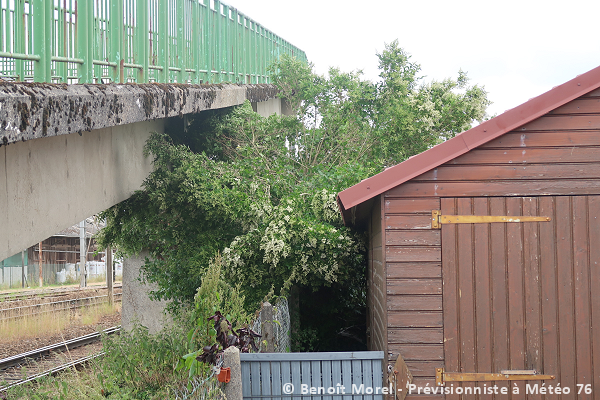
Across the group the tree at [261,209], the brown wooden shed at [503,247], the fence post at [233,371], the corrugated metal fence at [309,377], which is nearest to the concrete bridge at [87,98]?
the tree at [261,209]

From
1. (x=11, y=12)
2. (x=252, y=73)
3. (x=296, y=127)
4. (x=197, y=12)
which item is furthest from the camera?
(x=252, y=73)

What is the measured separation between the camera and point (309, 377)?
474 cm

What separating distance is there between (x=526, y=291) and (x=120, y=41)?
217 inches

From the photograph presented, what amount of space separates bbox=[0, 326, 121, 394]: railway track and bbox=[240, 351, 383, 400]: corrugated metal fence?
5294 millimetres

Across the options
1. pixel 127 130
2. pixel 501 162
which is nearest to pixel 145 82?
pixel 127 130

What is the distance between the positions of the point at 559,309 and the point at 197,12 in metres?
8.23

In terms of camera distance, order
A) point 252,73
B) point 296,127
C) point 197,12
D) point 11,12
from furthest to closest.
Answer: point 252,73 < point 296,127 < point 197,12 < point 11,12

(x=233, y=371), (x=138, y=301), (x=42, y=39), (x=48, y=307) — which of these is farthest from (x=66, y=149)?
(x=48, y=307)

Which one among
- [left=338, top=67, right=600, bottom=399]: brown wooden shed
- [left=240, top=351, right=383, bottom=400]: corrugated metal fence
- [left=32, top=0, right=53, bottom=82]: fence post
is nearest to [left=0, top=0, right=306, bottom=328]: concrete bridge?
[left=32, top=0, right=53, bottom=82]: fence post

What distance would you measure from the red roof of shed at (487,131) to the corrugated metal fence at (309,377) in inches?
55.9

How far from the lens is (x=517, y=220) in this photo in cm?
479

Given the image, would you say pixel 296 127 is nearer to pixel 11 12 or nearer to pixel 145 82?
pixel 145 82

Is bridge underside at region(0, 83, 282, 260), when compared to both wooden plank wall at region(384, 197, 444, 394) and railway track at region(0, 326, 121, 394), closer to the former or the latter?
wooden plank wall at region(384, 197, 444, 394)

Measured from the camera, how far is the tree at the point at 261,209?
850 cm
